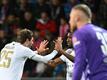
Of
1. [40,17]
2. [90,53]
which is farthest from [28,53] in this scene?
[40,17]

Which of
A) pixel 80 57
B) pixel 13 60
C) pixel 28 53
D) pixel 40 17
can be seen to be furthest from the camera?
pixel 40 17

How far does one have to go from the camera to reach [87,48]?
258 inches

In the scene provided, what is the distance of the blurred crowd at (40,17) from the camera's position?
1462 cm

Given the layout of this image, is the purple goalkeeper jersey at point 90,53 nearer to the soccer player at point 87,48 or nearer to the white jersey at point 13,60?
the soccer player at point 87,48

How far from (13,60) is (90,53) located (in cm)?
255

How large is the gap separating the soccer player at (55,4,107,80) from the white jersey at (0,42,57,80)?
7.85ft

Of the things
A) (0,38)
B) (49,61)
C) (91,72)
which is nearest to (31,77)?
(0,38)

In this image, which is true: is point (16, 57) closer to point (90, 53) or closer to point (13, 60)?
point (13, 60)

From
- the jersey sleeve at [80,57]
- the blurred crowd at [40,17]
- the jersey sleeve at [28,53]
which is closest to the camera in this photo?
the jersey sleeve at [80,57]

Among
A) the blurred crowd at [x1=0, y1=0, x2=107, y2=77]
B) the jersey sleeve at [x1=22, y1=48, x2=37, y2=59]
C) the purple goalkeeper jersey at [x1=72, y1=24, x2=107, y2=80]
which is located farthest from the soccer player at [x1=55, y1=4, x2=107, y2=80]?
the blurred crowd at [x1=0, y1=0, x2=107, y2=77]

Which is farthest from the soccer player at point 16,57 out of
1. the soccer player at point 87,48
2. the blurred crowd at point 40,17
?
the blurred crowd at point 40,17

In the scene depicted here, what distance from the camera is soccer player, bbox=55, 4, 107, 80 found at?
21.4ft

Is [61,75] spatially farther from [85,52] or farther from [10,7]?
[85,52]

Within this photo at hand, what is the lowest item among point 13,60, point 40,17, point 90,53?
point 40,17
